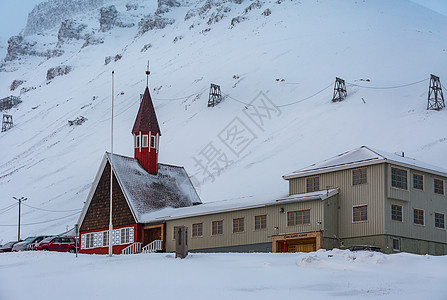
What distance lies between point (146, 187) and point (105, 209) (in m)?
3.61

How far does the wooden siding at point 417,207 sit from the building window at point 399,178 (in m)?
0.25

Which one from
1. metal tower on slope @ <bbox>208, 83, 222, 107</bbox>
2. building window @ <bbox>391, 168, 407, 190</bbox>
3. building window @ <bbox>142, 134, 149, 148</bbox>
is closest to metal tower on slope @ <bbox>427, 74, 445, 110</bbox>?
metal tower on slope @ <bbox>208, 83, 222, 107</bbox>

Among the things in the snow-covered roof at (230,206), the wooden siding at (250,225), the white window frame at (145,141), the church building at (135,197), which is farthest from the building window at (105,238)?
the white window frame at (145,141)

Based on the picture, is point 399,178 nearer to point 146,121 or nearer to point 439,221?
point 439,221

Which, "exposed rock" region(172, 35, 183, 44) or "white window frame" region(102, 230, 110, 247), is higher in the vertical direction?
"exposed rock" region(172, 35, 183, 44)

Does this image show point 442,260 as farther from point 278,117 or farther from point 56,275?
point 278,117

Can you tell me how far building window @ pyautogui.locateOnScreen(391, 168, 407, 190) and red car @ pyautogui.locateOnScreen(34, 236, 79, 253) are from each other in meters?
23.8

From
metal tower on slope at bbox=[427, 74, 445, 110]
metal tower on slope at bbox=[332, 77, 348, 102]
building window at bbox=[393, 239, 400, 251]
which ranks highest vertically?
metal tower on slope at bbox=[332, 77, 348, 102]

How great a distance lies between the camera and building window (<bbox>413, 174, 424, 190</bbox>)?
138 ft

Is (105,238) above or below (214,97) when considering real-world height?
below

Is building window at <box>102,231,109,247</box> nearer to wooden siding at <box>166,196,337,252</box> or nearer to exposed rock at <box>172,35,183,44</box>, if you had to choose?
wooden siding at <box>166,196,337,252</box>

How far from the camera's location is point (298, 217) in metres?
41.7

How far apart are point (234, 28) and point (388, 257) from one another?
14474 cm

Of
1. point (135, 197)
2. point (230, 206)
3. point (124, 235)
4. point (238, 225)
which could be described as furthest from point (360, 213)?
point (124, 235)
